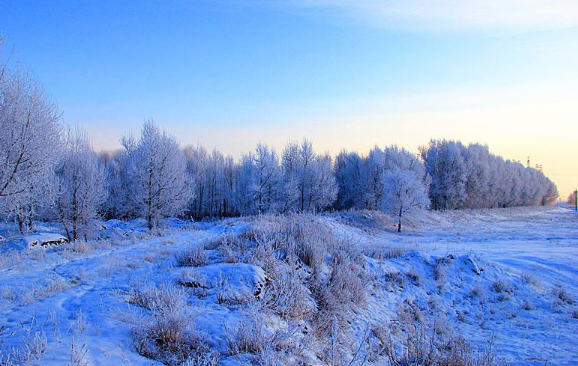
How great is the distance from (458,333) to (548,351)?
1.76m

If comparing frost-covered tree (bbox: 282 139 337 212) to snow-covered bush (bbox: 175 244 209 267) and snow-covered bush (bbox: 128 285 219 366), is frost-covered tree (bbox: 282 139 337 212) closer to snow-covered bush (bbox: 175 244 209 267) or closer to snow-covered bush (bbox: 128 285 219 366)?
snow-covered bush (bbox: 175 244 209 267)

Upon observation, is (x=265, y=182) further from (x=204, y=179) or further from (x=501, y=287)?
(x=501, y=287)

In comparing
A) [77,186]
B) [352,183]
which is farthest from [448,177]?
[77,186]

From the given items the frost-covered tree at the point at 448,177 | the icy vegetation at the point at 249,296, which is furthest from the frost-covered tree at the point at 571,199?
the icy vegetation at the point at 249,296

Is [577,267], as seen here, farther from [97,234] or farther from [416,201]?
[97,234]

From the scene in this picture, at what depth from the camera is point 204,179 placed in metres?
59.7

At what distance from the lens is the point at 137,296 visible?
4969 millimetres

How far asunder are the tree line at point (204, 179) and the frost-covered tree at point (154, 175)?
3.0 inches

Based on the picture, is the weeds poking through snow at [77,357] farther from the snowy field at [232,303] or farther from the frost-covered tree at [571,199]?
the frost-covered tree at [571,199]

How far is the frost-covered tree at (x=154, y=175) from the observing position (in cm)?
2450

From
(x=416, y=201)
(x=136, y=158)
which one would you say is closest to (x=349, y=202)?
(x=416, y=201)

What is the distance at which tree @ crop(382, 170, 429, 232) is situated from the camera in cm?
3734

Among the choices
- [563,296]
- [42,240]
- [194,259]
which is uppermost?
[194,259]

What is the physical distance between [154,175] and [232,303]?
71.6 ft
